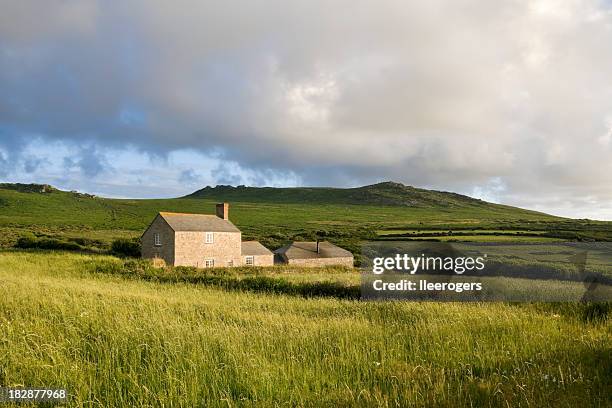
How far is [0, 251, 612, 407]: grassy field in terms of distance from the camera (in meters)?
5.84

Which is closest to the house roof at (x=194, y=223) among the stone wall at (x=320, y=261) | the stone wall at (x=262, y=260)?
the stone wall at (x=262, y=260)

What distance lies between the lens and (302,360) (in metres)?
7.41

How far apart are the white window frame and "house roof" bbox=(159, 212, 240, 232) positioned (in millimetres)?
490

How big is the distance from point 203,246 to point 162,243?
4748 millimetres

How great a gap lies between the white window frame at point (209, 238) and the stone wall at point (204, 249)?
18 centimetres

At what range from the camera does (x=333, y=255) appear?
2530 inches

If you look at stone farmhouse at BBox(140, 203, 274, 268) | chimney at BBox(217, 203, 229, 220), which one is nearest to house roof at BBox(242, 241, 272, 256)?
stone farmhouse at BBox(140, 203, 274, 268)

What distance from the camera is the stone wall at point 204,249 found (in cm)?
4900

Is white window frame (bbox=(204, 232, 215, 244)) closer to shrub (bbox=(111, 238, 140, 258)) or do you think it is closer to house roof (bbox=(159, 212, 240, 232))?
house roof (bbox=(159, 212, 240, 232))

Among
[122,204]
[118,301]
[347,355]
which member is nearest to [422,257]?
[118,301]

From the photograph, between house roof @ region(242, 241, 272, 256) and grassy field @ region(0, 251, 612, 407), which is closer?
grassy field @ region(0, 251, 612, 407)

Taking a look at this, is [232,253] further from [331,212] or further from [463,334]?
[331,212]

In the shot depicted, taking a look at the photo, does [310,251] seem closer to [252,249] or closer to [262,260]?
[262,260]

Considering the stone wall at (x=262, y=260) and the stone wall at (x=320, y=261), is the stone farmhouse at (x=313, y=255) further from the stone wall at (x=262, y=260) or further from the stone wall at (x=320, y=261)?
the stone wall at (x=262, y=260)
